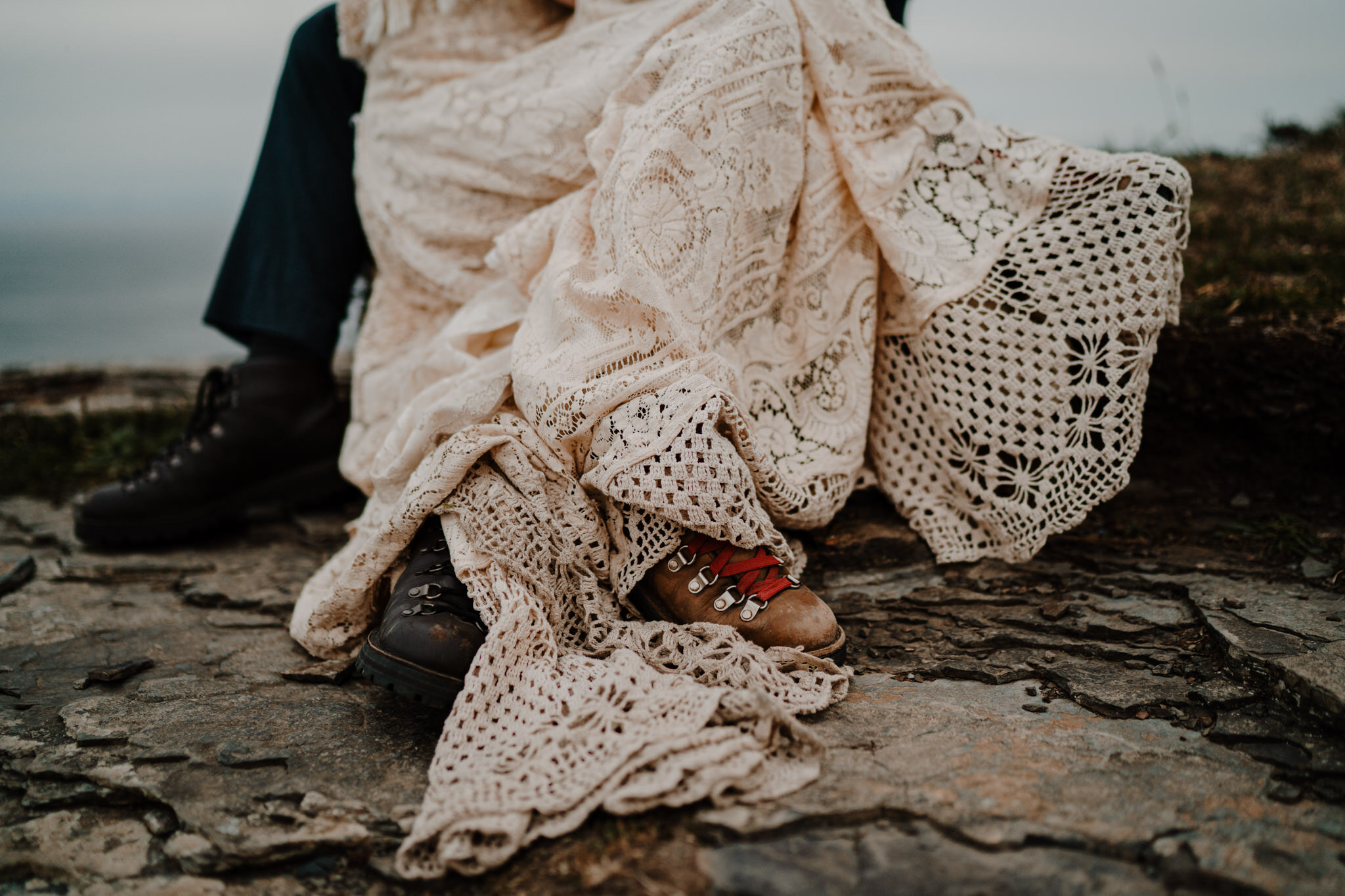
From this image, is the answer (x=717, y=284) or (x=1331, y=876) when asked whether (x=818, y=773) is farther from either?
(x=717, y=284)

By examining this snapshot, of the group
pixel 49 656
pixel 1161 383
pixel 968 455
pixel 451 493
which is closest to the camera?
pixel 451 493

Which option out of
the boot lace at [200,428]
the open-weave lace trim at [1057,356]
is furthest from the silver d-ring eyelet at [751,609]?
the boot lace at [200,428]

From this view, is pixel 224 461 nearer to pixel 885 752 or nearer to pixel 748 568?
pixel 748 568

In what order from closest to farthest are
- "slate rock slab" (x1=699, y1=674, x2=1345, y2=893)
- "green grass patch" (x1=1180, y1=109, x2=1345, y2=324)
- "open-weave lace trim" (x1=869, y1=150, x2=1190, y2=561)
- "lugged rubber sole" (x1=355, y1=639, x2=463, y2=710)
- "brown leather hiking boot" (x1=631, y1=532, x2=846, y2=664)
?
"slate rock slab" (x1=699, y1=674, x2=1345, y2=893) → "lugged rubber sole" (x1=355, y1=639, x2=463, y2=710) → "brown leather hiking boot" (x1=631, y1=532, x2=846, y2=664) → "open-weave lace trim" (x1=869, y1=150, x2=1190, y2=561) → "green grass patch" (x1=1180, y1=109, x2=1345, y2=324)

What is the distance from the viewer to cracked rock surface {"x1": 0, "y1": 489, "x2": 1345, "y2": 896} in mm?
862

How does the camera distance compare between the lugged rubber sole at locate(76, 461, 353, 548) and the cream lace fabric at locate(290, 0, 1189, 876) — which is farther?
the lugged rubber sole at locate(76, 461, 353, 548)

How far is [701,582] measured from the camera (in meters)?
1.29

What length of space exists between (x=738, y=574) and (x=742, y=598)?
0.04 metres

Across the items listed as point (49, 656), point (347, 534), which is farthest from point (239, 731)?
point (347, 534)

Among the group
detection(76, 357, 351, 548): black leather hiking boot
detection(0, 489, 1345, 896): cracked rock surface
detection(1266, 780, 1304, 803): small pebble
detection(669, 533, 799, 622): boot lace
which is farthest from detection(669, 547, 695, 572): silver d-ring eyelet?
detection(76, 357, 351, 548): black leather hiking boot

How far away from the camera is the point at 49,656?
1.51m

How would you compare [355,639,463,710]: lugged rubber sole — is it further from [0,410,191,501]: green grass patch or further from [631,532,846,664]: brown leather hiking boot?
[0,410,191,501]: green grass patch

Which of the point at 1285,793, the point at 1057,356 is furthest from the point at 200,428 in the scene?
the point at 1285,793

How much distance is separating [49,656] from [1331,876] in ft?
6.58
